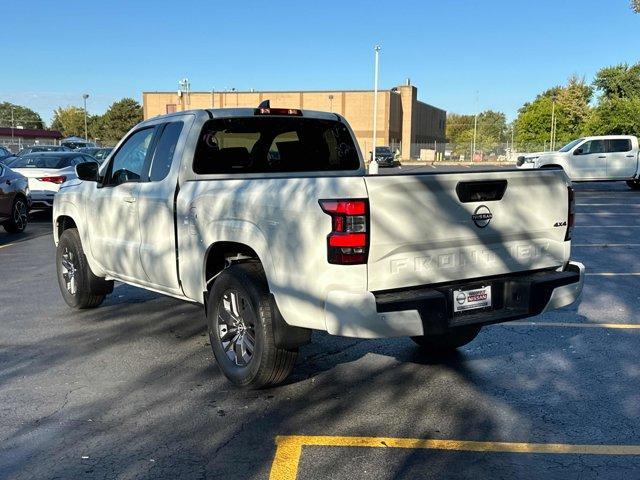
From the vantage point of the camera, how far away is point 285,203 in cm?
394

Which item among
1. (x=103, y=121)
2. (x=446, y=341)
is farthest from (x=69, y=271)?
(x=103, y=121)

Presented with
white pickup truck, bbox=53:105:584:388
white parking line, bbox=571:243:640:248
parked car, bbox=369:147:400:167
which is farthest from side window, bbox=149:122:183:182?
parked car, bbox=369:147:400:167

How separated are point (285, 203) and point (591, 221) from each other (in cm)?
1271

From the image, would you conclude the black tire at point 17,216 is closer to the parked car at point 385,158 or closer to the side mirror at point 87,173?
the side mirror at point 87,173

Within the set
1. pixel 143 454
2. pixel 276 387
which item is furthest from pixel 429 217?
pixel 143 454

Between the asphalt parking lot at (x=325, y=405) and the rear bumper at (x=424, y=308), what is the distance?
2.04 ft

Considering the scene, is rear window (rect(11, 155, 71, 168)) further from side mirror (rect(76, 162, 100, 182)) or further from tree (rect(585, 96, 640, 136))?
tree (rect(585, 96, 640, 136))

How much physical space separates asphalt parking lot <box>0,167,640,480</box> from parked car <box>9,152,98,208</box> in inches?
384

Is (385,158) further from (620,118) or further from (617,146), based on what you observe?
(617,146)

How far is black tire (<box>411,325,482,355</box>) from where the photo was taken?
534cm

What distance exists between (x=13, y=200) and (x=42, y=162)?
12.3ft

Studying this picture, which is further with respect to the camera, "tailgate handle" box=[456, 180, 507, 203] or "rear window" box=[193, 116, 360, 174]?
"rear window" box=[193, 116, 360, 174]

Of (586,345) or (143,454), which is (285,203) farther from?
(586,345)

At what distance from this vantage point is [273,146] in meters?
5.70
